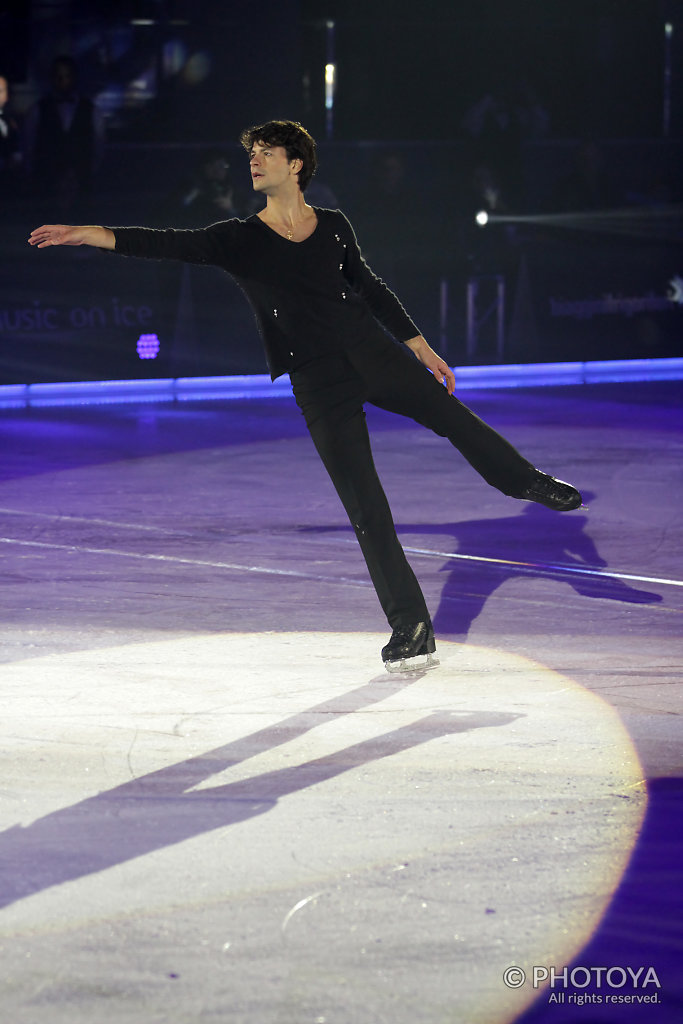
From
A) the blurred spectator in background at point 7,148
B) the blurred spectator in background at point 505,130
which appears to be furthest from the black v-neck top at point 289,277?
the blurred spectator in background at point 505,130

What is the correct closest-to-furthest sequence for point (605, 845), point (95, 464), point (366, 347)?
point (605, 845) < point (366, 347) < point (95, 464)

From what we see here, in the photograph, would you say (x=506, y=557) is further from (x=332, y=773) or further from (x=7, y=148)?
(x=7, y=148)

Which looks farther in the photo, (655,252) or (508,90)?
(655,252)

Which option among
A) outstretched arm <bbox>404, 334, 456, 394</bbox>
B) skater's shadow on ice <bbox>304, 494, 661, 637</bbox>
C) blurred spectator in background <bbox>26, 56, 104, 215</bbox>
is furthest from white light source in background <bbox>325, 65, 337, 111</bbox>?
outstretched arm <bbox>404, 334, 456, 394</bbox>

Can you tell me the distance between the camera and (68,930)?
9.50ft

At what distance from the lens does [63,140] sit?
45.4ft

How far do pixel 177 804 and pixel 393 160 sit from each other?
12.1 meters

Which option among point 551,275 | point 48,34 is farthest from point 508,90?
point 48,34

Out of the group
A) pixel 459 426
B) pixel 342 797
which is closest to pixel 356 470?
pixel 459 426

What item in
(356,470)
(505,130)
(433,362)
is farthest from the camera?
(505,130)

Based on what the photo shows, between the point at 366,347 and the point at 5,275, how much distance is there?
32.9 ft

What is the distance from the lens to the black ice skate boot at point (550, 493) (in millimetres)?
4844

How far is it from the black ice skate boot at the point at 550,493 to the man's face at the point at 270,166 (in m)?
1.25

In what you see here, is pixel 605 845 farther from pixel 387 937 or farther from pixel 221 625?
pixel 221 625
